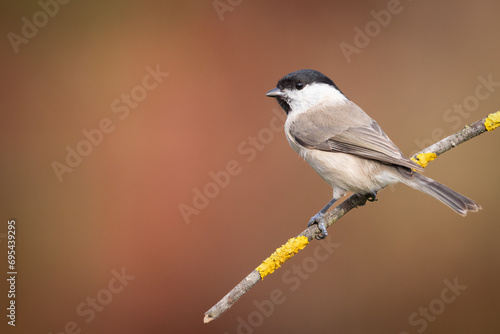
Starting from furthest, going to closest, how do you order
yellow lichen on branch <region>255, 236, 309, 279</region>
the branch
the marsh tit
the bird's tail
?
the marsh tit, the bird's tail, yellow lichen on branch <region>255, 236, 309, 279</region>, the branch

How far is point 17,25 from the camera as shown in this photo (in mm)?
2344

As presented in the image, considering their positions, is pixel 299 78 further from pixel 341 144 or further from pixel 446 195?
pixel 446 195

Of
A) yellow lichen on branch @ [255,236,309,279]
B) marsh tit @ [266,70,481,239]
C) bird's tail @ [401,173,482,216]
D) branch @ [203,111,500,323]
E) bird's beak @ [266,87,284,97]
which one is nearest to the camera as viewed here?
branch @ [203,111,500,323]

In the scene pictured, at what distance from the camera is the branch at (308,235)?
101 centimetres

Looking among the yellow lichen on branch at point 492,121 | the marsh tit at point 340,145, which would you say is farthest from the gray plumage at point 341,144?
the yellow lichen on branch at point 492,121

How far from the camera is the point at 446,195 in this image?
5.03 feet

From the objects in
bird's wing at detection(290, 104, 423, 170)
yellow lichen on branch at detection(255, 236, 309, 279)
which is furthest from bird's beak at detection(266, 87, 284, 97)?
yellow lichen on branch at detection(255, 236, 309, 279)

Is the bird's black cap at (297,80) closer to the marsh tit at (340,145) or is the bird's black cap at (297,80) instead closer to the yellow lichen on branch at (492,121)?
the marsh tit at (340,145)

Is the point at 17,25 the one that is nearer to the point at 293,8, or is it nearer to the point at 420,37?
the point at 293,8

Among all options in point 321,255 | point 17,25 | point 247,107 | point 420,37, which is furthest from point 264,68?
point 17,25

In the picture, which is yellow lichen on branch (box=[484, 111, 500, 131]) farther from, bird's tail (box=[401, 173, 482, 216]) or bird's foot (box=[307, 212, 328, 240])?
bird's foot (box=[307, 212, 328, 240])

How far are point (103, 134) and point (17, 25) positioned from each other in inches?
28.0

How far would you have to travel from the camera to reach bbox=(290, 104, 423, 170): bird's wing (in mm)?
1689

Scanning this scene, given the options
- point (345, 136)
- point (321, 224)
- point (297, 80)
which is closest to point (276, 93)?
point (297, 80)
